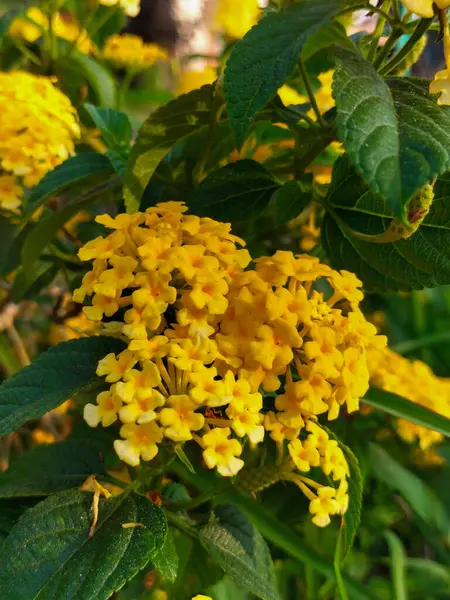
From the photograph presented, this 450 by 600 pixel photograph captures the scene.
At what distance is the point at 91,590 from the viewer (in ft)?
1.26

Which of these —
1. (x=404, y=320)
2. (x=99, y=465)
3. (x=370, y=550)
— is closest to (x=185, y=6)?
(x=404, y=320)

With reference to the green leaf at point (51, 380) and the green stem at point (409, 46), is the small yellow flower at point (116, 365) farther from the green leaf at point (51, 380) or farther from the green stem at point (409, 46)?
the green stem at point (409, 46)

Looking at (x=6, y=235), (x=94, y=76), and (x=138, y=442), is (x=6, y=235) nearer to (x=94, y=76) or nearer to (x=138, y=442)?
(x=94, y=76)

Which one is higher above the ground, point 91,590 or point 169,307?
point 169,307

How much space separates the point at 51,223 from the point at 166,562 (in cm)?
32

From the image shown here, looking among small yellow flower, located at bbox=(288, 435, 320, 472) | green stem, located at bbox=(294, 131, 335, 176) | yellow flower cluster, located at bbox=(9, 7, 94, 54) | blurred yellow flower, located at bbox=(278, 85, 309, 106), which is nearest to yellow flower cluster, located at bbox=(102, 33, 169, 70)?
yellow flower cluster, located at bbox=(9, 7, 94, 54)

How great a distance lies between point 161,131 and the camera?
0.53 metres

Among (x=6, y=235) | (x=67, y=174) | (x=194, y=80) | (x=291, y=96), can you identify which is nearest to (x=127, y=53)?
(x=194, y=80)

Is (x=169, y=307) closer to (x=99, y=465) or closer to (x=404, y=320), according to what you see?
(x=99, y=465)

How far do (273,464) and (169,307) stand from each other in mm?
144

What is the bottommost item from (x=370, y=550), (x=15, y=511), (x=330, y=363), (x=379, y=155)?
(x=370, y=550)

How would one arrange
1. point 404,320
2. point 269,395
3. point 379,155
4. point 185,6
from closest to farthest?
point 379,155
point 269,395
point 404,320
point 185,6

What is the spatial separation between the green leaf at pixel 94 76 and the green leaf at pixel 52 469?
0.49 m

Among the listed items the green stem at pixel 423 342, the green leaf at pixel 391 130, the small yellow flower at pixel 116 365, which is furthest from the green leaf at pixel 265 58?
the green stem at pixel 423 342
